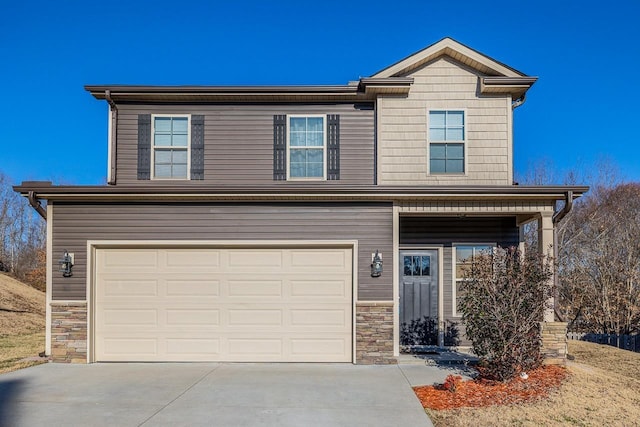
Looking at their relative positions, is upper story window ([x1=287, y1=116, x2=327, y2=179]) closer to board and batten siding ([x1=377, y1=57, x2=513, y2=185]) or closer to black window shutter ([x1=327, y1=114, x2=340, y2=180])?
black window shutter ([x1=327, y1=114, x2=340, y2=180])

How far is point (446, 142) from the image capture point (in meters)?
9.30

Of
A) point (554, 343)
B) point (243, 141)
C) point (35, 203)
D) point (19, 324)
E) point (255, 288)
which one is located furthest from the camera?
point (19, 324)

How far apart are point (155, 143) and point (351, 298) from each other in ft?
16.3

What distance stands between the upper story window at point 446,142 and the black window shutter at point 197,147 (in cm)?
453

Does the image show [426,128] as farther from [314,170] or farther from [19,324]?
[19,324]

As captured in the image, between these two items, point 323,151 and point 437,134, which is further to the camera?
point 323,151

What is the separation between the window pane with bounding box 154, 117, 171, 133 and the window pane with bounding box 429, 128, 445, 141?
5.24 meters

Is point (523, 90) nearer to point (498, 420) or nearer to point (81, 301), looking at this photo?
point (498, 420)

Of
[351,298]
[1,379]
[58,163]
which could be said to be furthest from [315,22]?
[58,163]

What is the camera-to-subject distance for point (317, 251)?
863 cm

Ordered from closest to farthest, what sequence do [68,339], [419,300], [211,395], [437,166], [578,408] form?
[578,408], [211,395], [68,339], [437,166], [419,300]

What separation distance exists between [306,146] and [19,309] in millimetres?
12944

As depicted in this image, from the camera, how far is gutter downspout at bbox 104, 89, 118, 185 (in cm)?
944

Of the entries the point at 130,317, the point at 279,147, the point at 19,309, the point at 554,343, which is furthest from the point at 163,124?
the point at 19,309
